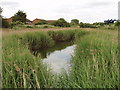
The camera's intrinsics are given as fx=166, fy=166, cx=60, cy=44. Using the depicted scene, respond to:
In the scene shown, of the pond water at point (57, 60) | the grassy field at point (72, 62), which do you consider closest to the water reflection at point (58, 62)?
the pond water at point (57, 60)

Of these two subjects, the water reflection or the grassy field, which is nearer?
the grassy field

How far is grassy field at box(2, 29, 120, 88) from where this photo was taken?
6.54ft

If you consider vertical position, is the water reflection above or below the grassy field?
below

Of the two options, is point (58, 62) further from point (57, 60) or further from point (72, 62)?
point (72, 62)

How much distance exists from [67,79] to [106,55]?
48.6 inches

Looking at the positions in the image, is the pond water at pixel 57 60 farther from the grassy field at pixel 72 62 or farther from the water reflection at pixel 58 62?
the grassy field at pixel 72 62

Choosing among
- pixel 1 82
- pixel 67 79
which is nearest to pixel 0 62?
pixel 1 82

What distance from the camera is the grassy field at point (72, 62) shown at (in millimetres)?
1993

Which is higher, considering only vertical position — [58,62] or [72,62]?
[72,62]

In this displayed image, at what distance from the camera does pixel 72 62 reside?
4.02m

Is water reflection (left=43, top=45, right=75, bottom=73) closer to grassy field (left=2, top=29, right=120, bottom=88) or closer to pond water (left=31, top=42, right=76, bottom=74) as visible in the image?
pond water (left=31, top=42, right=76, bottom=74)

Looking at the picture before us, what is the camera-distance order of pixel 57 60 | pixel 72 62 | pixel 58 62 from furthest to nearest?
pixel 57 60 < pixel 58 62 < pixel 72 62

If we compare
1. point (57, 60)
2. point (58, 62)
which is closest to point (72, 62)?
point (58, 62)

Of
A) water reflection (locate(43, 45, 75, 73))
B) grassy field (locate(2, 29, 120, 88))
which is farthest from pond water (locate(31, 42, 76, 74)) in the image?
grassy field (locate(2, 29, 120, 88))
